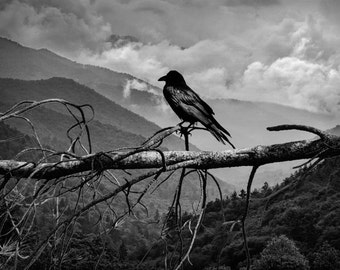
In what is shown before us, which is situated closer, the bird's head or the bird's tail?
the bird's tail

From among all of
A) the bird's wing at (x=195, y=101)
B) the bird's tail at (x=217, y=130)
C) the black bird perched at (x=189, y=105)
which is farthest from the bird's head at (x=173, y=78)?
the bird's tail at (x=217, y=130)

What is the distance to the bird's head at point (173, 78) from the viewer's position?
5191mm

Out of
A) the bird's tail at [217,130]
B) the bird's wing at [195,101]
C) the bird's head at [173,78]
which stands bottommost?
the bird's tail at [217,130]

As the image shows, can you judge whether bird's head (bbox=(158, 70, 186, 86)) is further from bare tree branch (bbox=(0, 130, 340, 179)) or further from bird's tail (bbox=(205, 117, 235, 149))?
bare tree branch (bbox=(0, 130, 340, 179))

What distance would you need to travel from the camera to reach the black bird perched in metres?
3.72

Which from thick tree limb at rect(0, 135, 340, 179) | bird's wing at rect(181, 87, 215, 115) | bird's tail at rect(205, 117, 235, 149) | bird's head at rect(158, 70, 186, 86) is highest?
bird's head at rect(158, 70, 186, 86)

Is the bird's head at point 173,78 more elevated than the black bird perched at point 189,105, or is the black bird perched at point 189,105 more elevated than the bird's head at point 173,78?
the bird's head at point 173,78

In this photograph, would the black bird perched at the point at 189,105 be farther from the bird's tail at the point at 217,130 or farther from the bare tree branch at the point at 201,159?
the bare tree branch at the point at 201,159

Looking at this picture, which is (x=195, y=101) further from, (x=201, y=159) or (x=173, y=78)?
(x=201, y=159)

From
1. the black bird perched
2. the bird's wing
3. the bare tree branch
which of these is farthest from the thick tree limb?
the bird's wing

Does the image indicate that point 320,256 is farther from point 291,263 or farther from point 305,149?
point 305,149

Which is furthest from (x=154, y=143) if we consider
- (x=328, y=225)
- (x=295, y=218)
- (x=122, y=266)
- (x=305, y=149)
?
(x=295, y=218)

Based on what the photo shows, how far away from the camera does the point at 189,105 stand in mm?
4406

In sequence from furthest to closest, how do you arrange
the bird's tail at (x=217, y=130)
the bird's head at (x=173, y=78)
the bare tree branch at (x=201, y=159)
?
the bird's head at (x=173, y=78)
the bird's tail at (x=217, y=130)
the bare tree branch at (x=201, y=159)
